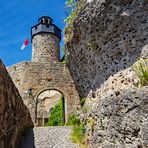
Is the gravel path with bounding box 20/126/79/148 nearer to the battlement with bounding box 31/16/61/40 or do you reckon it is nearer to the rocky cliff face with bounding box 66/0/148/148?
the rocky cliff face with bounding box 66/0/148/148

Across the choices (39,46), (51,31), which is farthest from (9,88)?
(51,31)

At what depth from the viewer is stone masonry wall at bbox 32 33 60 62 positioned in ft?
73.0

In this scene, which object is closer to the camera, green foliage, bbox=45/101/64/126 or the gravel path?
the gravel path

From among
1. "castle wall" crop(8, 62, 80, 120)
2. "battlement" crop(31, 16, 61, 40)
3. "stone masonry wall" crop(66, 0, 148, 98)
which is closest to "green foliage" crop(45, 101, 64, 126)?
"castle wall" crop(8, 62, 80, 120)

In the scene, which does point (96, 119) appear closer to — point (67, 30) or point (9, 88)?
point (9, 88)

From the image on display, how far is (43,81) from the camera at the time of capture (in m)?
14.9

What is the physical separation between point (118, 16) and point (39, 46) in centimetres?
1617

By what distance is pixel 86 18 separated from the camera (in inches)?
312

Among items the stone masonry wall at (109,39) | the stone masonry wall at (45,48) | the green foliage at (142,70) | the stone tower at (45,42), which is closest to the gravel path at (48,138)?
the stone masonry wall at (109,39)

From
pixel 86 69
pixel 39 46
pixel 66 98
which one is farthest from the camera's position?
pixel 39 46

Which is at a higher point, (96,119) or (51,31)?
(51,31)

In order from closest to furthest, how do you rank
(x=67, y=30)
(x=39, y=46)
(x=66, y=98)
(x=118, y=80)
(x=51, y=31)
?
(x=118, y=80) → (x=67, y=30) → (x=66, y=98) → (x=39, y=46) → (x=51, y=31)

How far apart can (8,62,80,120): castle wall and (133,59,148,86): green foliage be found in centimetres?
870

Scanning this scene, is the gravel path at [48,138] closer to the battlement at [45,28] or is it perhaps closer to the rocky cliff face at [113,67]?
the rocky cliff face at [113,67]
